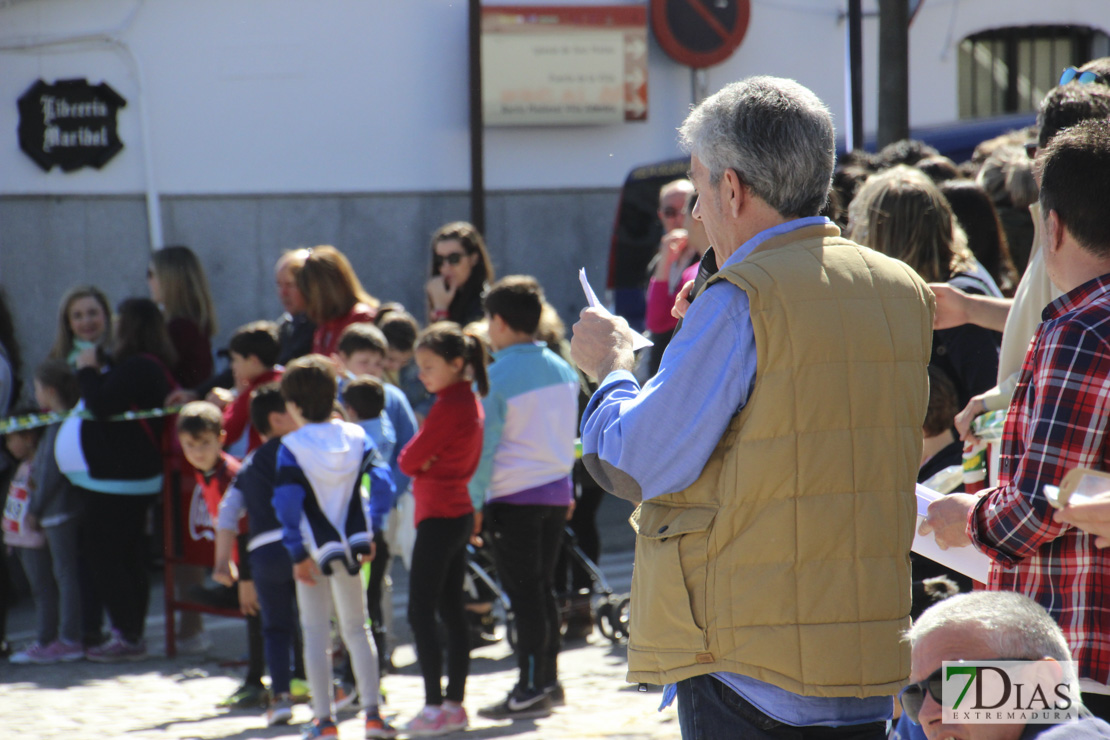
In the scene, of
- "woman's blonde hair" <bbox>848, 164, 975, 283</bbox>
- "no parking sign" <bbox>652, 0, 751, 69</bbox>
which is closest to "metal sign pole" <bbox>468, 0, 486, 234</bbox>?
"no parking sign" <bbox>652, 0, 751, 69</bbox>

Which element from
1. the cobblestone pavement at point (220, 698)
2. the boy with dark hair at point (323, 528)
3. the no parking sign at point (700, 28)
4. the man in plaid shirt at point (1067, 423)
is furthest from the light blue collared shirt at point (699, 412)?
the no parking sign at point (700, 28)

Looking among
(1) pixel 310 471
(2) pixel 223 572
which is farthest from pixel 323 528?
(2) pixel 223 572

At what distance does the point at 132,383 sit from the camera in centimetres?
684

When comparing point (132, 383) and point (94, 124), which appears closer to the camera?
point (132, 383)

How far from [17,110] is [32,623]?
5222 millimetres

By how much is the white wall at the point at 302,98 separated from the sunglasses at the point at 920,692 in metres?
10.4

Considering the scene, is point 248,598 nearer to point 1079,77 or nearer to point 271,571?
point 271,571

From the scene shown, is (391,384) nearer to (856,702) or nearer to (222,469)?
(222,469)

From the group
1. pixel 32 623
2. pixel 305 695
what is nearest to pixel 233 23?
pixel 32 623

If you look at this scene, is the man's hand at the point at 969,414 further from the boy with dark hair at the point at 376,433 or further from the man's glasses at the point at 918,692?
the boy with dark hair at the point at 376,433

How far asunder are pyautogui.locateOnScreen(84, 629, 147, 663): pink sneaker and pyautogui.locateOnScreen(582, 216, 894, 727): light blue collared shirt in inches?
206

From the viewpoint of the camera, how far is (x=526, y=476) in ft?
17.9

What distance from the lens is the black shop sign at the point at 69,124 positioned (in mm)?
10961

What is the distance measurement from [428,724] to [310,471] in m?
1.13
